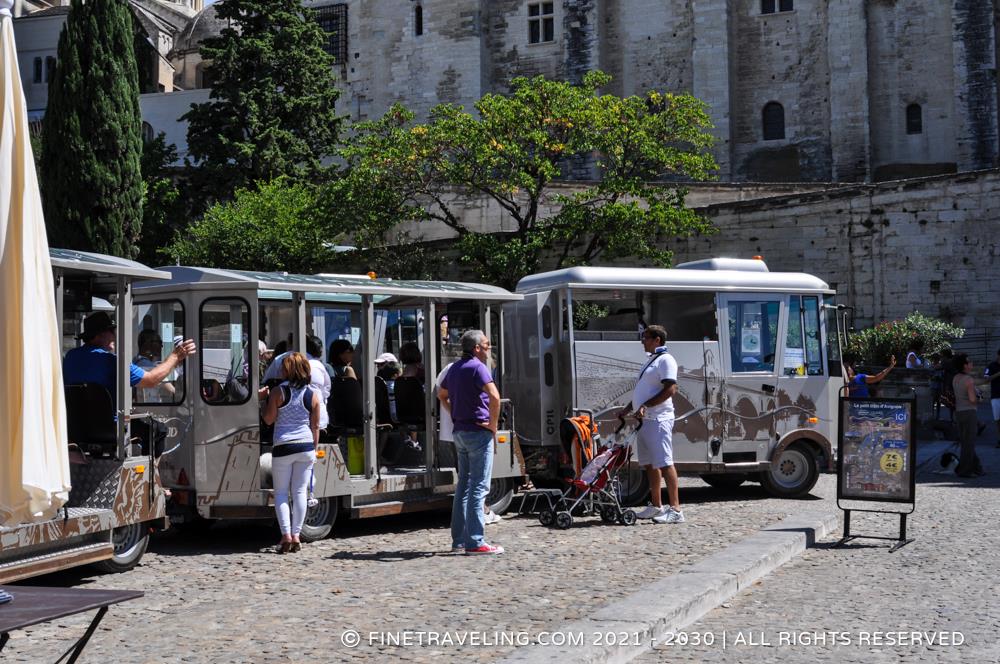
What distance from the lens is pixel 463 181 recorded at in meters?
26.9

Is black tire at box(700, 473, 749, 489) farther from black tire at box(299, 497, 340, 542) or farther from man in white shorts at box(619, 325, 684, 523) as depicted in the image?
black tire at box(299, 497, 340, 542)

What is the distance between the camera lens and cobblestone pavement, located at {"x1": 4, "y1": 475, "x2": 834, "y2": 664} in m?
6.27

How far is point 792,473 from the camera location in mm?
13969

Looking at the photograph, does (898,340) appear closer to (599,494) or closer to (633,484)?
(633,484)

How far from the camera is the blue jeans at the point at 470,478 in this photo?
368 inches

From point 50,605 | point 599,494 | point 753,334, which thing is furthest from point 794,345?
point 50,605

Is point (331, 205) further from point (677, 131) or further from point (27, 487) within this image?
point (27, 487)

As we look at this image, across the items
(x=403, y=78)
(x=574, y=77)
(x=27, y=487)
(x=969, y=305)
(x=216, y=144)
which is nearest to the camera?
(x=27, y=487)

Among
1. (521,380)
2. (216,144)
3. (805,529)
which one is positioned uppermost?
(216,144)

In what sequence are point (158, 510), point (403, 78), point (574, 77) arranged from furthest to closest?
point (403, 78) < point (574, 77) < point (158, 510)

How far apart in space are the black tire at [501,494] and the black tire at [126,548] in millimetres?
3810

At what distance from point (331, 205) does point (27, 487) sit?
23366 millimetres

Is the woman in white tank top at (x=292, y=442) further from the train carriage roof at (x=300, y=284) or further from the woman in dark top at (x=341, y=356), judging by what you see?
the woman in dark top at (x=341, y=356)

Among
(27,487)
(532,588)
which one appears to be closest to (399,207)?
(532,588)
